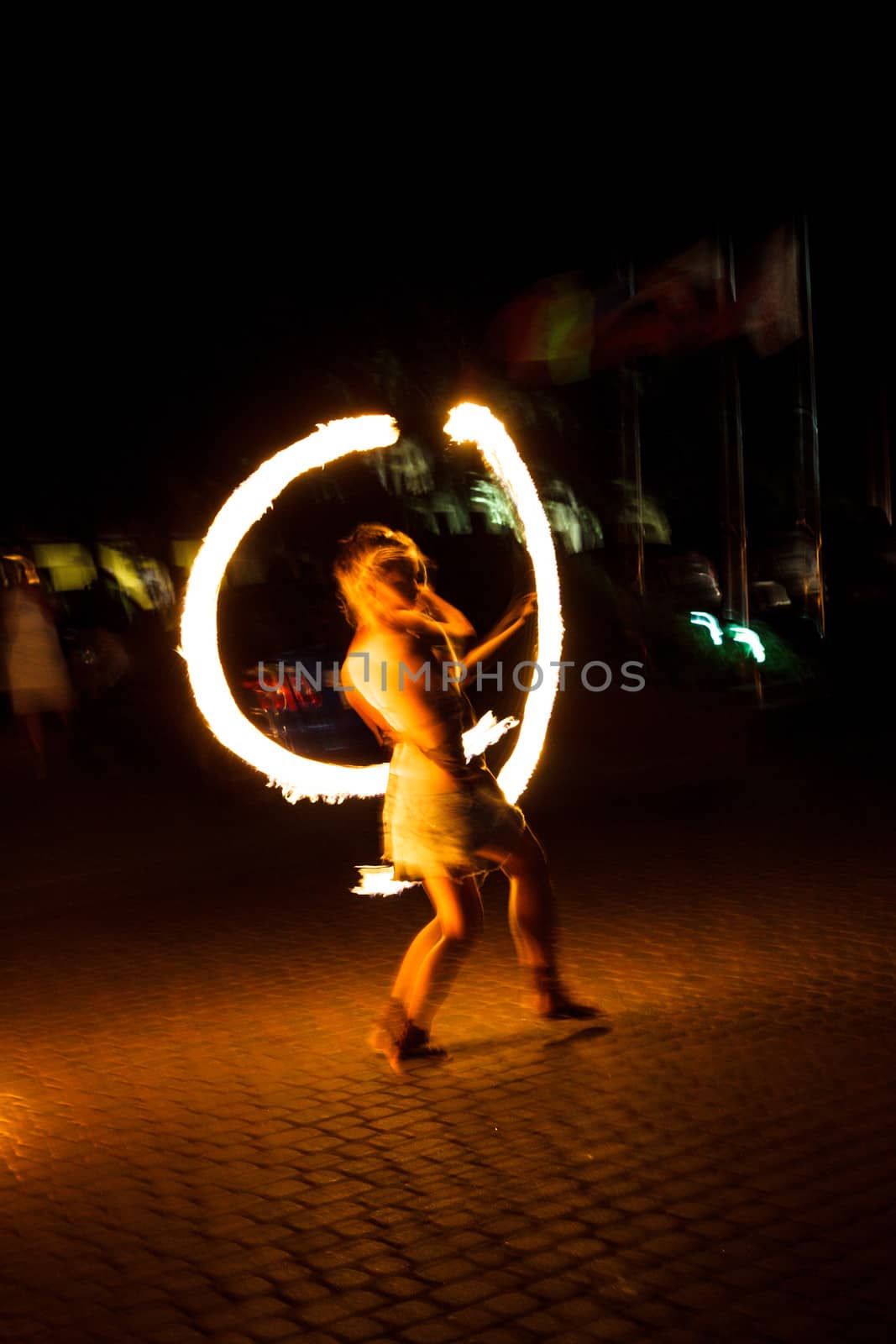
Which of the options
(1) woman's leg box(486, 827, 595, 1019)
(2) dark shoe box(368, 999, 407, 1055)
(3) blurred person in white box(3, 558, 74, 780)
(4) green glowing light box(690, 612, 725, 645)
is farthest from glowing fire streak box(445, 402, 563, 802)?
(4) green glowing light box(690, 612, 725, 645)

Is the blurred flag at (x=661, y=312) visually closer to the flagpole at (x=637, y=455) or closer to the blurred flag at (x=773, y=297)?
the blurred flag at (x=773, y=297)

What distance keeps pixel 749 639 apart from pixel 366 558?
1492 centimetres

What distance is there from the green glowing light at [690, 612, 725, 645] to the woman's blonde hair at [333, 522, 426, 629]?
14.3 meters

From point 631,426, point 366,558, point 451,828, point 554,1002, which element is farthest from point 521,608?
point 631,426

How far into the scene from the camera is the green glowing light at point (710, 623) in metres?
19.5

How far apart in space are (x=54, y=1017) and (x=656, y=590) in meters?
16.6

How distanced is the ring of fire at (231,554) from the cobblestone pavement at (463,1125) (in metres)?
0.92

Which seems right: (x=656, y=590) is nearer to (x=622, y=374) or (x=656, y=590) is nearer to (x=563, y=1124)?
(x=622, y=374)

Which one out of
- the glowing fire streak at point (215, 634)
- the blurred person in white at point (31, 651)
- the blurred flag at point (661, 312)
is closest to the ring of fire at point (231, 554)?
the glowing fire streak at point (215, 634)

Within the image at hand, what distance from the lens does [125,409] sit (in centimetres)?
1933

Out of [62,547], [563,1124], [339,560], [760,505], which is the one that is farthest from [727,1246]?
[760,505]

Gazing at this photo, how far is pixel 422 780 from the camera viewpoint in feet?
18.0

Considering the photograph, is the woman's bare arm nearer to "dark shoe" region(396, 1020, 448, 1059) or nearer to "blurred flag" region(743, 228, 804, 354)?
"dark shoe" region(396, 1020, 448, 1059)

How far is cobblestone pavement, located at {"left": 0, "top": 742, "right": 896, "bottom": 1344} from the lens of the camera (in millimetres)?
3629
